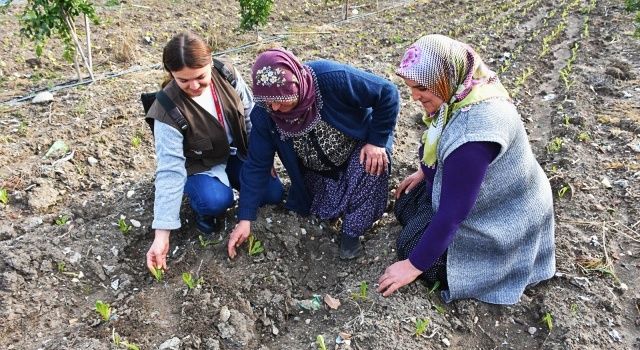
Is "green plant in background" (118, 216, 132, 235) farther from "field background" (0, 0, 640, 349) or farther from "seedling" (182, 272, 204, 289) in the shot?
"seedling" (182, 272, 204, 289)

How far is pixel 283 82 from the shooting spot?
2.39 meters

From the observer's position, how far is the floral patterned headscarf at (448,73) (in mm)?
2094

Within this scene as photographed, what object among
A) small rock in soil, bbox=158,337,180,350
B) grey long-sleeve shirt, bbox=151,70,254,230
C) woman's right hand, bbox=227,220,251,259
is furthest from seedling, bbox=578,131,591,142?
small rock in soil, bbox=158,337,180,350

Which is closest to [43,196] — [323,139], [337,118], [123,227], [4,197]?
[4,197]

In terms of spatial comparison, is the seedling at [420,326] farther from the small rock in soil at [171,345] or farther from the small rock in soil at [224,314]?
the small rock in soil at [171,345]

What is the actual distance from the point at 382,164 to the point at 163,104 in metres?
1.26

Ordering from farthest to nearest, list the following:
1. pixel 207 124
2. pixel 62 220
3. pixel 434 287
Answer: pixel 62 220 → pixel 207 124 → pixel 434 287

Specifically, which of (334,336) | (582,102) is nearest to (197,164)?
(334,336)

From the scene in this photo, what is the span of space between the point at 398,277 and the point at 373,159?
701 millimetres

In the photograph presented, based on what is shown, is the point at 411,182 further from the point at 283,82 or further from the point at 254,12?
the point at 254,12

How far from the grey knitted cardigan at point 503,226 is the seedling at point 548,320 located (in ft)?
0.50

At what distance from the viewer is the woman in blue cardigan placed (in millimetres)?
2486

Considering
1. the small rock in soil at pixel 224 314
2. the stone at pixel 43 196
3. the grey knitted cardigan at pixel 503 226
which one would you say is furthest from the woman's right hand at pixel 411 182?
the stone at pixel 43 196

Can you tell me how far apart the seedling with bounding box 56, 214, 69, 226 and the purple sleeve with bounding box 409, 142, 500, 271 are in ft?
7.64
